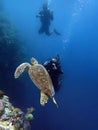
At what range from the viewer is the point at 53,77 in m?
7.36

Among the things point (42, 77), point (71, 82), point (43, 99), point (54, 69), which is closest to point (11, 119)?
point (43, 99)

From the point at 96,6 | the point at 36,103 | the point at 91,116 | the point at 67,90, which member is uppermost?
the point at 96,6

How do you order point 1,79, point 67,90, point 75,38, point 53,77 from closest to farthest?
point 53,77 < point 1,79 < point 67,90 < point 75,38

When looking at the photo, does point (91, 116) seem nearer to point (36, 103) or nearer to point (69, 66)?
point (36, 103)

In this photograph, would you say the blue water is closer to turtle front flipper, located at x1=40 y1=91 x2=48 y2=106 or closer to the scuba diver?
the scuba diver

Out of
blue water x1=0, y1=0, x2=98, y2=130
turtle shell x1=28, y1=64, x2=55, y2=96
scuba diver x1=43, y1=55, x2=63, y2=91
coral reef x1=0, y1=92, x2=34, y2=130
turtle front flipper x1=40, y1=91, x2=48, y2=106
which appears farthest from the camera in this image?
blue water x1=0, y1=0, x2=98, y2=130

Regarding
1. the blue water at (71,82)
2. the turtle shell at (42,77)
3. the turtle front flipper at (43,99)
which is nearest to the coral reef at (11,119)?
the turtle front flipper at (43,99)

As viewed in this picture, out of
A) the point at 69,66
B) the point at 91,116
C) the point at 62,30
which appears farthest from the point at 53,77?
the point at 62,30

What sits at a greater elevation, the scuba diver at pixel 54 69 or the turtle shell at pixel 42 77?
the scuba diver at pixel 54 69

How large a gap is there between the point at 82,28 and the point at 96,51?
24.0 feet

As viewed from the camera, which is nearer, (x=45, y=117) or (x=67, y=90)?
(x=45, y=117)

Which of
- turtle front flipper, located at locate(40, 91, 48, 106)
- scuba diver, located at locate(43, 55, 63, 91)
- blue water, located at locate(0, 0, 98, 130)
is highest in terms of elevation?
blue water, located at locate(0, 0, 98, 130)

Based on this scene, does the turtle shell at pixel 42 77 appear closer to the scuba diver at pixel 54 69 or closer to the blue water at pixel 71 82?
the scuba diver at pixel 54 69

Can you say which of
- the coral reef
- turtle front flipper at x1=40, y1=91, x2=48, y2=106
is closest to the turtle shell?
turtle front flipper at x1=40, y1=91, x2=48, y2=106
